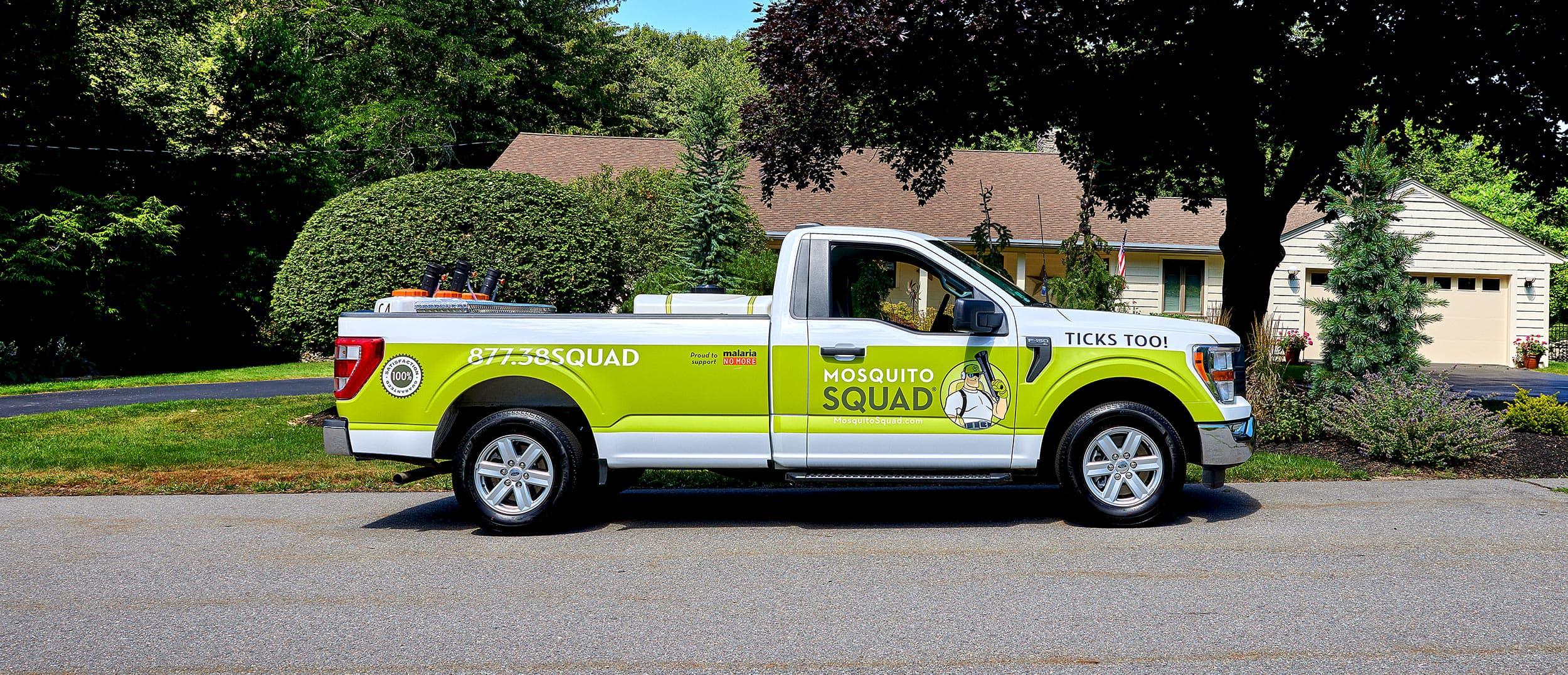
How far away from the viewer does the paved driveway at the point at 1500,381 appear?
1984 centimetres

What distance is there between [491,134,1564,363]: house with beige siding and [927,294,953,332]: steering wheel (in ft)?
59.5

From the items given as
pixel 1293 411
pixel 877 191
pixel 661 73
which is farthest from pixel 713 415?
pixel 661 73

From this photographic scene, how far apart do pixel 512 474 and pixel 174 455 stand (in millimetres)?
5664

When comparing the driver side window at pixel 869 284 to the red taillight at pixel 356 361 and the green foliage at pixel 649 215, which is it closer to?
the red taillight at pixel 356 361

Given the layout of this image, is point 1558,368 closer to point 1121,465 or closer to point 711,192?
point 711,192

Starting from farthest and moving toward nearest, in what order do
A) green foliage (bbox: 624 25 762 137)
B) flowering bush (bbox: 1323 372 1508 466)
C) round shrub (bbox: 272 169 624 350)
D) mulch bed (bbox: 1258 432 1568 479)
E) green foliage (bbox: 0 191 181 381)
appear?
1. green foliage (bbox: 624 25 762 137)
2. green foliage (bbox: 0 191 181 381)
3. round shrub (bbox: 272 169 624 350)
4. flowering bush (bbox: 1323 372 1508 466)
5. mulch bed (bbox: 1258 432 1568 479)

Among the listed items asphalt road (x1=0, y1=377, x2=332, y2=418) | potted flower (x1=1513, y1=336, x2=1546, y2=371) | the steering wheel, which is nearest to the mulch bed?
the steering wheel

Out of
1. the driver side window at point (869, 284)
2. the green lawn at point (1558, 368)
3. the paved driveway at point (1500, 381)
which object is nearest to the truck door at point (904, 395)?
the driver side window at point (869, 284)

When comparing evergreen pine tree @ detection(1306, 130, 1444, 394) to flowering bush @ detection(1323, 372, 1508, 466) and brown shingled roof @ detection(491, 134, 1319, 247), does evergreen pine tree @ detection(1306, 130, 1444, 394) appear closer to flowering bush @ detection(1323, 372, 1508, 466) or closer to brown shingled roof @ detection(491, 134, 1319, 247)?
flowering bush @ detection(1323, 372, 1508, 466)

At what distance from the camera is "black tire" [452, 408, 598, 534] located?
→ 724cm

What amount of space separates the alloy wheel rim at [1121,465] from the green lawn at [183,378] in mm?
19162

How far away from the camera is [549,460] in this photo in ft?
23.9

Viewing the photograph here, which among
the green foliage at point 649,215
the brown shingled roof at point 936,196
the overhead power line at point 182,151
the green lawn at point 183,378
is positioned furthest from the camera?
the brown shingled roof at point 936,196

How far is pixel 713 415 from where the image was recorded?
285 inches
